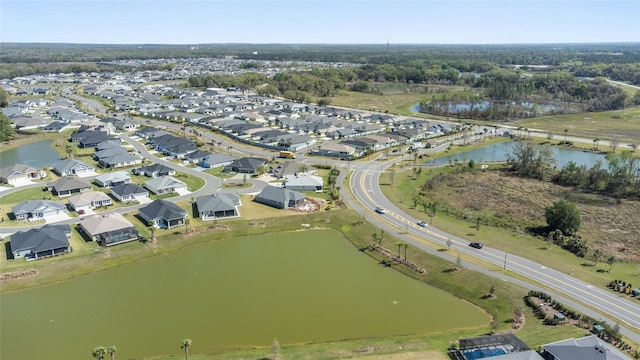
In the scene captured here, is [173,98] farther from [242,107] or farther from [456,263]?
[456,263]

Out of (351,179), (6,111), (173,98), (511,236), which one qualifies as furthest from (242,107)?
(511,236)

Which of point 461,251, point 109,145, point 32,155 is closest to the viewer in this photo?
point 461,251

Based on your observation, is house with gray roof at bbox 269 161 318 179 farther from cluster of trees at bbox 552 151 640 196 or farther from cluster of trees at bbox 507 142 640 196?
cluster of trees at bbox 552 151 640 196

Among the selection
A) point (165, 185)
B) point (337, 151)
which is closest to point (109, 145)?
point (165, 185)

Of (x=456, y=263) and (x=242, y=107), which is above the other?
(x=242, y=107)

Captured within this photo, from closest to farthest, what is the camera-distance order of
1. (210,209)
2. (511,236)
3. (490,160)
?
(511,236)
(210,209)
(490,160)

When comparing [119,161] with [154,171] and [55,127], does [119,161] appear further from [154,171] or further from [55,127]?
[55,127]

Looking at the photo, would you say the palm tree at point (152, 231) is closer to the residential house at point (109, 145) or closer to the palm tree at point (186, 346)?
the palm tree at point (186, 346)
